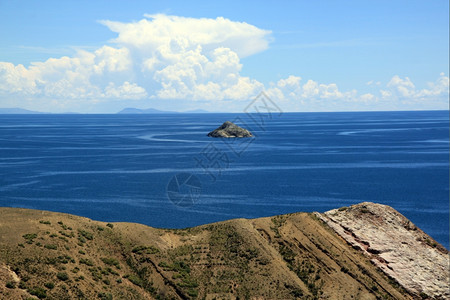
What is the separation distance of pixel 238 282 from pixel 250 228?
11.3 metres

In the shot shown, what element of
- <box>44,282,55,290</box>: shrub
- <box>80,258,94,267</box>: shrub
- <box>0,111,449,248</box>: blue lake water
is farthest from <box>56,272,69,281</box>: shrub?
<box>0,111,449,248</box>: blue lake water

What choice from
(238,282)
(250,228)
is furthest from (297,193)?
(238,282)

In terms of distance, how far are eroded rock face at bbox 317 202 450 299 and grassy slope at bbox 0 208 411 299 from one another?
272cm

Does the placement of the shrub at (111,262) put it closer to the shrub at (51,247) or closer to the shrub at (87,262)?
the shrub at (87,262)

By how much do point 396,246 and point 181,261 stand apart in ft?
111

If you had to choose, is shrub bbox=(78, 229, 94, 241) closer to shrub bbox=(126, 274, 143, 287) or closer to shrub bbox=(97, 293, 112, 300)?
shrub bbox=(126, 274, 143, 287)

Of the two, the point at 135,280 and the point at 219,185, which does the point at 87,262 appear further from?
the point at 219,185

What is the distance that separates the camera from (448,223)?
97.3 m

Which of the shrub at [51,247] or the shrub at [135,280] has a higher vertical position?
the shrub at [51,247]

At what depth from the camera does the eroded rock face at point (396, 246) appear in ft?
194

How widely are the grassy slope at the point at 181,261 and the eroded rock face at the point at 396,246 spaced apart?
272cm

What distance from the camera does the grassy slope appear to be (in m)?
45.5

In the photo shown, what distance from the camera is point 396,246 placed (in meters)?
64.3

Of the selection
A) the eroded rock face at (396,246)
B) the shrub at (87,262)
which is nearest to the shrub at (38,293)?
the shrub at (87,262)
